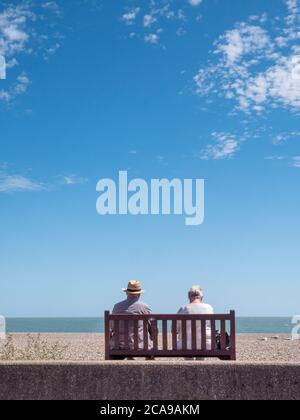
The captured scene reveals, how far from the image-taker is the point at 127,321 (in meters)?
6.53

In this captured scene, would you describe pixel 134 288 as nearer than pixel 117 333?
No

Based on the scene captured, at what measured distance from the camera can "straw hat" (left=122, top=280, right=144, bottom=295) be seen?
755 cm

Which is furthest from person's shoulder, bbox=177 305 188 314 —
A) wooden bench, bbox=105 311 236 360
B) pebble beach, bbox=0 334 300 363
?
pebble beach, bbox=0 334 300 363

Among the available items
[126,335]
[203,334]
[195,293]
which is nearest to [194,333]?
[203,334]

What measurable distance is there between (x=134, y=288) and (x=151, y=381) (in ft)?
6.53

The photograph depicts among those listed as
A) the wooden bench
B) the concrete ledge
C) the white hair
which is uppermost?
the white hair

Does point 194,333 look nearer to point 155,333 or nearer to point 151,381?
point 155,333

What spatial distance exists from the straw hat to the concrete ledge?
1.89 metres

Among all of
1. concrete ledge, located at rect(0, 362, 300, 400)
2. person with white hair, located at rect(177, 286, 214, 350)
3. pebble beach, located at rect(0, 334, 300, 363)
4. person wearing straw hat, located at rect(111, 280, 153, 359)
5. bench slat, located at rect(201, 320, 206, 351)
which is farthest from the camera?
pebble beach, located at rect(0, 334, 300, 363)

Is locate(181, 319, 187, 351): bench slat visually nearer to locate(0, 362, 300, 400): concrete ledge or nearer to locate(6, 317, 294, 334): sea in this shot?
locate(0, 362, 300, 400): concrete ledge

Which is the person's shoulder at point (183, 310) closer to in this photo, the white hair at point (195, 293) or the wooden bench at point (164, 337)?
the white hair at point (195, 293)

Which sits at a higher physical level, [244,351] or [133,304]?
[133,304]

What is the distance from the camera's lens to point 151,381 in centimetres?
566

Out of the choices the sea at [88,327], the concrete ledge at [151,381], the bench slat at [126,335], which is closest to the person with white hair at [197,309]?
the bench slat at [126,335]
